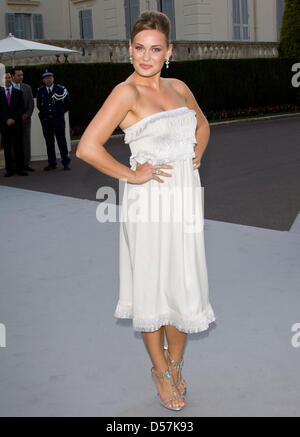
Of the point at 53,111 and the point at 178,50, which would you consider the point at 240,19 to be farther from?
the point at 53,111

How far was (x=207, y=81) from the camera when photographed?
2452 centimetres

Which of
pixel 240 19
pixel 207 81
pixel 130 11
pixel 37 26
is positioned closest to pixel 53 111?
pixel 207 81

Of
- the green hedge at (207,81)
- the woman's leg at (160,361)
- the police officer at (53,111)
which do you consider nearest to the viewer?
the woman's leg at (160,361)

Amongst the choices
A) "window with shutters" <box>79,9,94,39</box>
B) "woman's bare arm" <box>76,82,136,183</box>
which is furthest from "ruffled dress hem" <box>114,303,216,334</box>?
"window with shutters" <box>79,9,94,39</box>

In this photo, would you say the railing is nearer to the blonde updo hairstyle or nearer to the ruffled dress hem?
the blonde updo hairstyle

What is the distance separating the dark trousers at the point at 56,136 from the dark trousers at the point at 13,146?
0.63 meters

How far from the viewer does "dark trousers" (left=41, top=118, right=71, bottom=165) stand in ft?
43.0

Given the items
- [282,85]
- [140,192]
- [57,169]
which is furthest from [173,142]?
[282,85]

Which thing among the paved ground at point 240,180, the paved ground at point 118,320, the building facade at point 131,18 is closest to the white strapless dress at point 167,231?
the paved ground at point 118,320

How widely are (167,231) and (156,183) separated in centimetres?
25

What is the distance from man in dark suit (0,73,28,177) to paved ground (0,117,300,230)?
320 mm

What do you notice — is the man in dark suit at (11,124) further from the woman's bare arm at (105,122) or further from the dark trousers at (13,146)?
the woman's bare arm at (105,122)

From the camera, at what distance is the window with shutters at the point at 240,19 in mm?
31688
